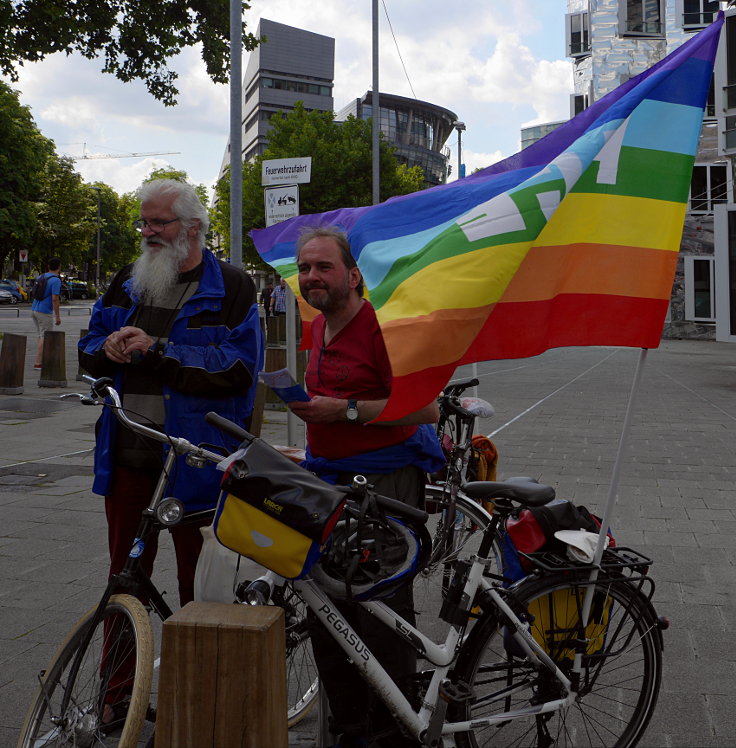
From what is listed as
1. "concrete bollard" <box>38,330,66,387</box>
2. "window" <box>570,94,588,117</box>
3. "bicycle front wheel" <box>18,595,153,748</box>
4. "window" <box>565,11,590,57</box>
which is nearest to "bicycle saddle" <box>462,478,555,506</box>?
"bicycle front wheel" <box>18,595,153,748</box>

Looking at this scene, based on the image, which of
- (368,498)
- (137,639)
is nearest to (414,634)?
(368,498)

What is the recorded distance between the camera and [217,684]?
7.52ft

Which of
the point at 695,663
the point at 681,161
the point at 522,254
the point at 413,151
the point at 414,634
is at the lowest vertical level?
the point at 695,663

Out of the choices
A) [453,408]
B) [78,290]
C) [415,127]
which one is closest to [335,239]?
[453,408]

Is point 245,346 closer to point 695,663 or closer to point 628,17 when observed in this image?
point 695,663

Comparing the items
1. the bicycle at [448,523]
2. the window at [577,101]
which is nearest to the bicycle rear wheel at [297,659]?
the bicycle at [448,523]

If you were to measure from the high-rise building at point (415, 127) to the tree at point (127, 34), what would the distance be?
253 feet

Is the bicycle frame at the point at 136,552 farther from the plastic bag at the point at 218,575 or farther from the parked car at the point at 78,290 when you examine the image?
the parked car at the point at 78,290

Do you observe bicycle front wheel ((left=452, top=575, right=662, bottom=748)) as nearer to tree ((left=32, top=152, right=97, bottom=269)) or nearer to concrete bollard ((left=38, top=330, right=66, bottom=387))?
concrete bollard ((left=38, top=330, right=66, bottom=387))

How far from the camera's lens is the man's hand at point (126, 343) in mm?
3148

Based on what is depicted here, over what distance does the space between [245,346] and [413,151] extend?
101 meters

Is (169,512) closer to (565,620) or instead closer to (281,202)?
(565,620)

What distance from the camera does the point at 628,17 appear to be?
38.8 m

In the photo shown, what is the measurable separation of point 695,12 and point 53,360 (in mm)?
30603
